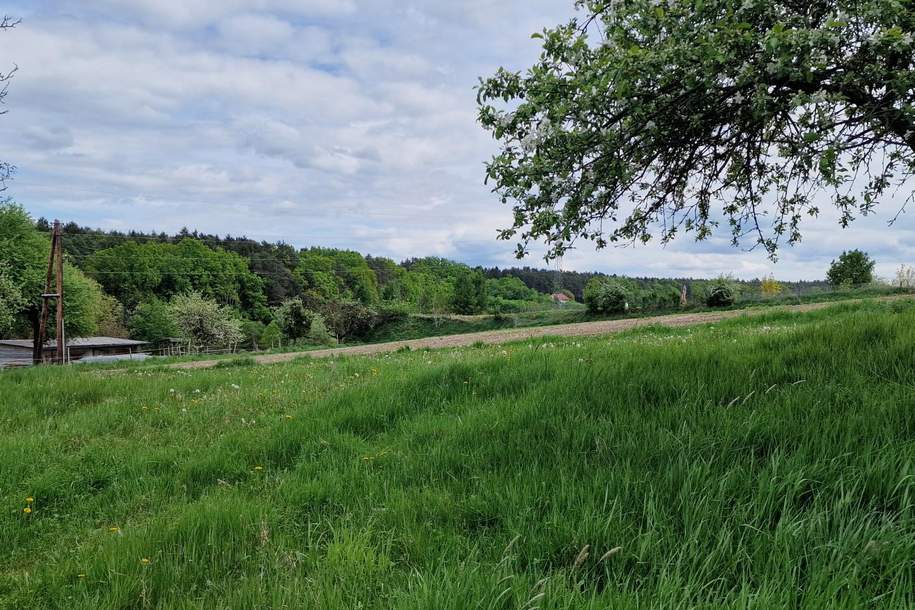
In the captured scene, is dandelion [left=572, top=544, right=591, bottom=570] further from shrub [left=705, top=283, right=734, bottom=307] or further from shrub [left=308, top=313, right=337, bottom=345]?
shrub [left=308, top=313, right=337, bottom=345]

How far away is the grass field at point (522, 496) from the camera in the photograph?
82.7 inches

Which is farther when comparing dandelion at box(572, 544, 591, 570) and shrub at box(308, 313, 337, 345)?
shrub at box(308, 313, 337, 345)

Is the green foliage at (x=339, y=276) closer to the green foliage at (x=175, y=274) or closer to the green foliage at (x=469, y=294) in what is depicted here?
the green foliage at (x=175, y=274)

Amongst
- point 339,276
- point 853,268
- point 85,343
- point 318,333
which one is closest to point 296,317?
point 318,333

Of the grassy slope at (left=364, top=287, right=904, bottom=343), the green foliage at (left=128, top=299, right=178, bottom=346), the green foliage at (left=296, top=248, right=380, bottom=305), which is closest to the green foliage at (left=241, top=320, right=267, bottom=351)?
the green foliage at (left=128, top=299, right=178, bottom=346)

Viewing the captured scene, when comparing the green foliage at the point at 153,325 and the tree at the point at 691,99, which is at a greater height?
the tree at the point at 691,99

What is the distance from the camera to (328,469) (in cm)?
405

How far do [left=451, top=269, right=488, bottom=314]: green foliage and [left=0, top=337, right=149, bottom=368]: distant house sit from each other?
57.2 m

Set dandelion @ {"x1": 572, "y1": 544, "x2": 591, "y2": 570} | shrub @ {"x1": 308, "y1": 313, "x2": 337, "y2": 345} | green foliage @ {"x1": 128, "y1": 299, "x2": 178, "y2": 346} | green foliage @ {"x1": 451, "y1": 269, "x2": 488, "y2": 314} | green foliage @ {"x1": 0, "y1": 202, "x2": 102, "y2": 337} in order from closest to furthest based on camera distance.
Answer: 1. dandelion @ {"x1": 572, "y1": 544, "x2": 591, "y2": 570}
2. green foliage @ {"x1": 0, "y1": 202, "x2": 102, "y2": 337}
3. shrub @ {"x1": 308, "y1": 313, "x2": 337, "y2": 345}
4. green foliage @ {"x1": 128, "y1": 299, "x2": 178, "y2": 346}
5. green foliage @ {"x1": 451, "y1": 269, "x2": 488, "y2": 314}

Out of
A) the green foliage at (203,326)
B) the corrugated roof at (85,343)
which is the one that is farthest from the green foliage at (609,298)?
the corrugated roof at (85,343)

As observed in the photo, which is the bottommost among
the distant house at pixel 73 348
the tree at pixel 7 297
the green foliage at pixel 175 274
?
the distant house at pixel 73 348

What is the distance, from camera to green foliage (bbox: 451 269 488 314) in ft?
320

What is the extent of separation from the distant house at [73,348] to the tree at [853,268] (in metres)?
82.9

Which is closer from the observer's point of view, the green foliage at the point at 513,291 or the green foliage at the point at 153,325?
the green foliage at the point at 153,325
